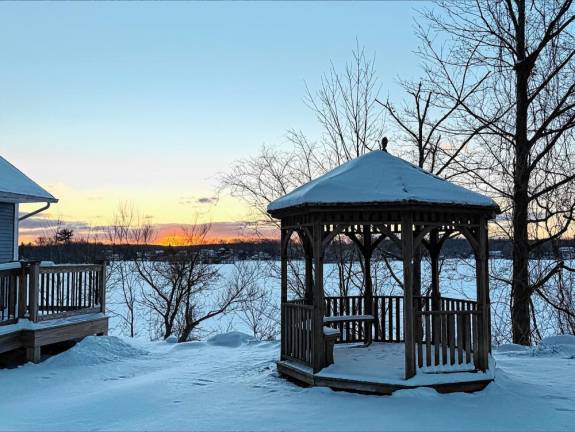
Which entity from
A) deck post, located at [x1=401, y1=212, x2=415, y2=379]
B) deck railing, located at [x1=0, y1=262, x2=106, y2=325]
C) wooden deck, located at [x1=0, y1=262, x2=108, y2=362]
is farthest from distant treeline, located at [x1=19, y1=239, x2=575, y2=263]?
deck post, located at [x1=401, y1=212, x2=415, y2=379]

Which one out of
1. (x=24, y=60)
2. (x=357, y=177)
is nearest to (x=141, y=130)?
(x=24, y=60)

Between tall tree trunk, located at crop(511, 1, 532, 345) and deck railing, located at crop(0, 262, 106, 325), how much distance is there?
11084 mm

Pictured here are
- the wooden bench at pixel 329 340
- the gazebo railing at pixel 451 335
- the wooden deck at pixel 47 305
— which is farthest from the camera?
the wooden deck at pixel 47 305

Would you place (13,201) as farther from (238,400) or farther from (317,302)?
(317,302)

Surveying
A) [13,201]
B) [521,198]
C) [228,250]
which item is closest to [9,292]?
[13,201]

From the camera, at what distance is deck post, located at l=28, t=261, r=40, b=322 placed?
34.0 feet

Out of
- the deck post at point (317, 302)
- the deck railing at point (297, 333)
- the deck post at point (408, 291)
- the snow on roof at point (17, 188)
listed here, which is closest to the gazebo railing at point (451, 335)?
the deck post at point (408, 291)

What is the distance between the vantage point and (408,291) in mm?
7641

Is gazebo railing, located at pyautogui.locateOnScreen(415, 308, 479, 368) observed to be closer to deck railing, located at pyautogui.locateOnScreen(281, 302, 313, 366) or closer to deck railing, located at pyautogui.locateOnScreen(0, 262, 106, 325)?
deck railing, located at pyautogui.locateOnScreen(281, 302, 313, 366)

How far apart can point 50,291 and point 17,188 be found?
2656 millimetres

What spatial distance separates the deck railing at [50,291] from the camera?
34.0 ft

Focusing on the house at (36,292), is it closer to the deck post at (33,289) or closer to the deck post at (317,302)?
the deck post at (33,289)

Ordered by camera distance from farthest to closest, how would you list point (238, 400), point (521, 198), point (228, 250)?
point (228, 250) → point (521, 198) → point (238, 400)

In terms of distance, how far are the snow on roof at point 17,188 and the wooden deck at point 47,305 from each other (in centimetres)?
203
